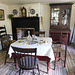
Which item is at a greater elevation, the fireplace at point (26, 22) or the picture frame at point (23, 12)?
the picture frame at point (23, 12)

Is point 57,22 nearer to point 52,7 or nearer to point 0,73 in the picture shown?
point 52,7

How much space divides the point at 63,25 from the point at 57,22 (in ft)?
1.26

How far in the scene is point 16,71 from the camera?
220 cm

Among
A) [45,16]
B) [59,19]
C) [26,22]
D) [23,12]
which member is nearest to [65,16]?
[59,19]

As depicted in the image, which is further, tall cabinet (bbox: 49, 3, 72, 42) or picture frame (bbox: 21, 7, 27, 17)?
picture frame (bbox: 21, 7, 27, 17)

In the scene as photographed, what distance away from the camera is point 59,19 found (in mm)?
4402

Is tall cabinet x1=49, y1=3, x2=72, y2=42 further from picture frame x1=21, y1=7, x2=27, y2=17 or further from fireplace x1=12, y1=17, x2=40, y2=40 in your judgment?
picture frame x1=21, y1=7, x2=27, y2=17

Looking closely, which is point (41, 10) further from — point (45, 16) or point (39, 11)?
point (45, 16)

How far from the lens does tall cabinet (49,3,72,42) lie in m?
4.21

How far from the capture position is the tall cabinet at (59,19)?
421cm

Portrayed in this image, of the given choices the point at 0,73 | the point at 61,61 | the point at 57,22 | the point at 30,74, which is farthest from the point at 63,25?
the point at 0,73

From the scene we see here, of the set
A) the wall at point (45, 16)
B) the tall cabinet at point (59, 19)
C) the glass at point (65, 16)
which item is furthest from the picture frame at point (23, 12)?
the glass at point (65, 16)

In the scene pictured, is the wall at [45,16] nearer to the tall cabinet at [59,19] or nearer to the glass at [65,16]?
the tall cabinet at [59,19]

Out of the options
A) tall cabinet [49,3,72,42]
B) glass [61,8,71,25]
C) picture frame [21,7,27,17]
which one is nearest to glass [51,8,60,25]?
tall cabinet [49,3,72,42]
